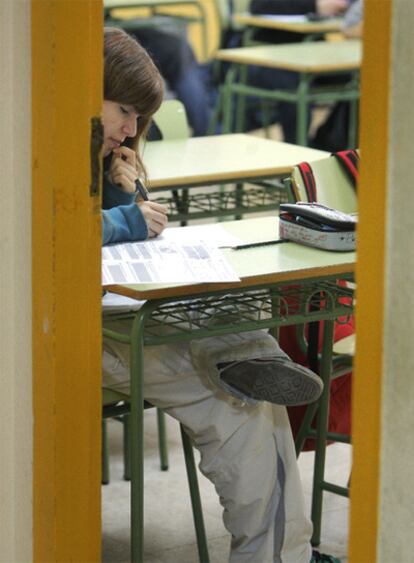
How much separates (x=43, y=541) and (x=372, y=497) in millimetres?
684

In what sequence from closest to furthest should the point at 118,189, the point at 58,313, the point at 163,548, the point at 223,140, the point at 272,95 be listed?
the point at 58,313
the point at 118,189
the point at 163,548
the point at 223,140
the point at 272,95

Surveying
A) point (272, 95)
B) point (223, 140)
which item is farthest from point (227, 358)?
point (272, 95)

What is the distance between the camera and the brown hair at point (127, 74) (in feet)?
9.20

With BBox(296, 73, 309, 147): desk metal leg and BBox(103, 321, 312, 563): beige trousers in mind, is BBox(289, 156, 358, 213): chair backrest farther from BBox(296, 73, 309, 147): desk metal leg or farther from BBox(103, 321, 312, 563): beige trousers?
BBox(296, 73, 309, 147): desk metal leg

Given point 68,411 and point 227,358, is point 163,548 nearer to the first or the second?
point 227,358

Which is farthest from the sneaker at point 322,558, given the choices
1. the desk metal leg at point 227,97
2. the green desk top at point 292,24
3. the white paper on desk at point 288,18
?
the white paper on desk at point 288,18

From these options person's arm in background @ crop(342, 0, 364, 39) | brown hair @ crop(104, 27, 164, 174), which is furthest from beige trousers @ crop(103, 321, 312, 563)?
person's arm in background @ crop(342, 0, 364, 39)

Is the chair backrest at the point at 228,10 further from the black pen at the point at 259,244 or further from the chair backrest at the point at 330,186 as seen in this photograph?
the black pen at the point at 259,244

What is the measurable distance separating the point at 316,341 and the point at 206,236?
0.36m

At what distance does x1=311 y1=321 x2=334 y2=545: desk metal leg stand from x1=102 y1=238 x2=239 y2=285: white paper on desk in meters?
0.37

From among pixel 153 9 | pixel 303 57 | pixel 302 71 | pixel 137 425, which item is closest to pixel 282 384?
pixel 137 425

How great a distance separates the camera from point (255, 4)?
775 centimetres

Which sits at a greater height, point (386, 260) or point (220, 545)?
point (386, 260)

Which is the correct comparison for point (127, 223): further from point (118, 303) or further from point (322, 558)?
point (322, 558)
